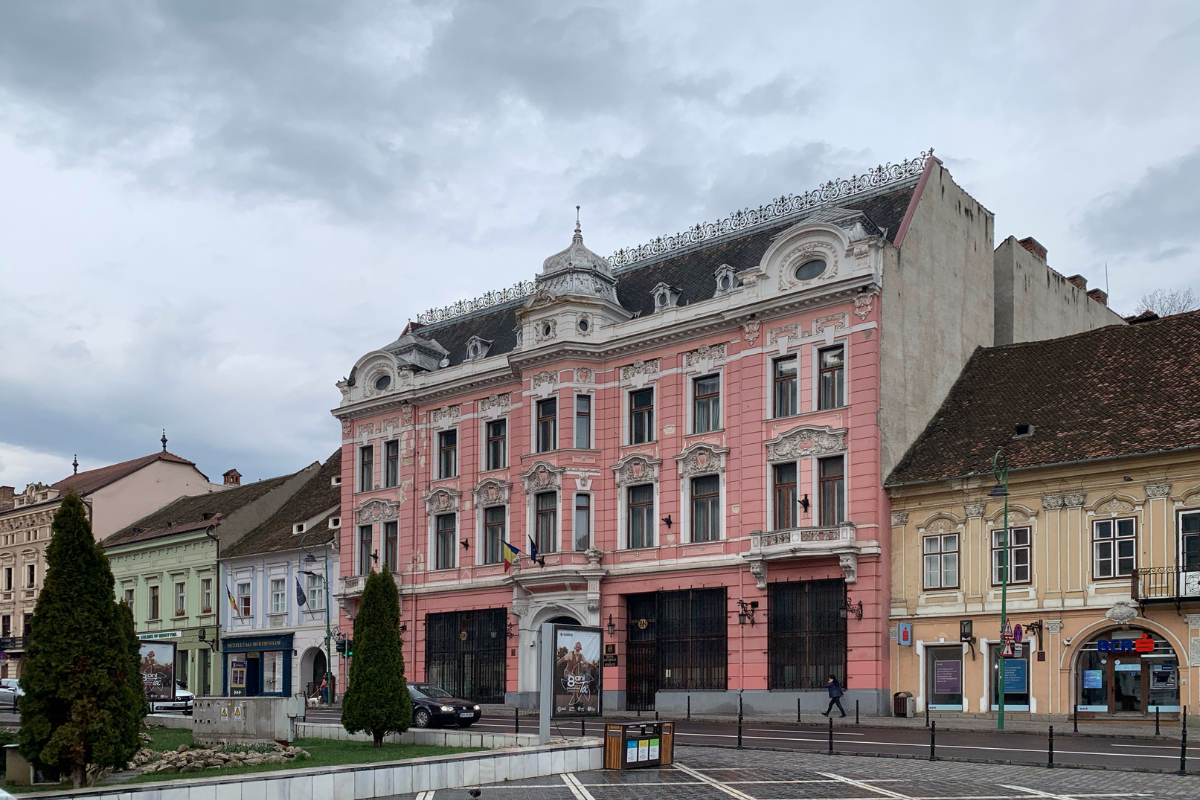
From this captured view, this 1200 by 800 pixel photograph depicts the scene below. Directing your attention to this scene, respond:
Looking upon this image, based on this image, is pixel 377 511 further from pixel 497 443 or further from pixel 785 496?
pixel 785 496

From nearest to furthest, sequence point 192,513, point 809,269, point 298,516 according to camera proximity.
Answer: point 809,269 < point 298,516 < point 192,513

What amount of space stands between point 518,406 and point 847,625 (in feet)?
52.3

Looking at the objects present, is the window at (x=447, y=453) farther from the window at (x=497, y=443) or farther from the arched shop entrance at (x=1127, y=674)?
the arched shop entrance at (x=1127, y=674)

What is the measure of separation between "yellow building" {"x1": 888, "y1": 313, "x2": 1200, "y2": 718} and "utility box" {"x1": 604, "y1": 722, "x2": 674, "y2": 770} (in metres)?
13.9

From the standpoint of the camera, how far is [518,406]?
5072 cm

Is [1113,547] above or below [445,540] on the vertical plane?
above

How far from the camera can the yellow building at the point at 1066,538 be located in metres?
35.2

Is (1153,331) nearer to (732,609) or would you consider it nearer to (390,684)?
(732,609)

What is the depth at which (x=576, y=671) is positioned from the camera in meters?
27.5

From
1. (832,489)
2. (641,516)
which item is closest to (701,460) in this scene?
(641,516)

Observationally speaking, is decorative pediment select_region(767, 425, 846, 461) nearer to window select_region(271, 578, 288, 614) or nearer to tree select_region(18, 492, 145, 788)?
tree select_region(18, 492, 145, 788)

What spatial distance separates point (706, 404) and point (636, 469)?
341 centimetres

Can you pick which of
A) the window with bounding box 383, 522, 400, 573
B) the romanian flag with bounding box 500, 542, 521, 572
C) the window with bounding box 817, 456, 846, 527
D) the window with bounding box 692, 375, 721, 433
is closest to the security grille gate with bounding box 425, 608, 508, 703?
the window with bounding box 383, 522, 400, 573

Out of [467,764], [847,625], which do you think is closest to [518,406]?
[847,625]
